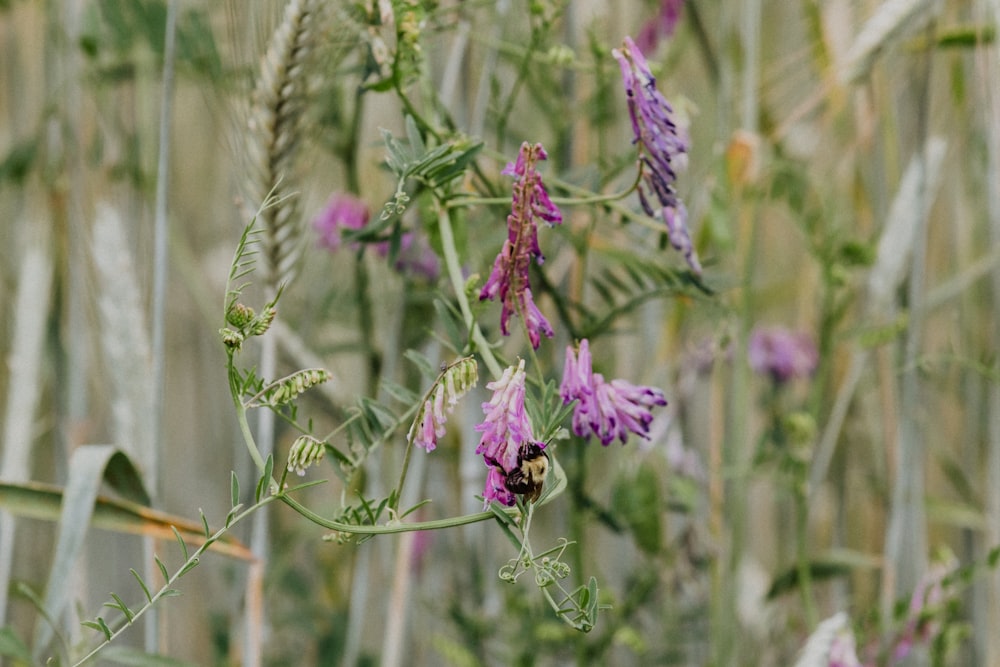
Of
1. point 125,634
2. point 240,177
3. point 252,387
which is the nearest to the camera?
point 252,387

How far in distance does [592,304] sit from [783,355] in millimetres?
214

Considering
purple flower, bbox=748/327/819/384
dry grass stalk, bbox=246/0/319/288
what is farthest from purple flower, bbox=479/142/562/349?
purple flower, bbox=748/327/819/384

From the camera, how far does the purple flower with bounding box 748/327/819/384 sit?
925 mm

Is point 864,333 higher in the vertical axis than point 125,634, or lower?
higher

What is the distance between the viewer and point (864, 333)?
74 cm

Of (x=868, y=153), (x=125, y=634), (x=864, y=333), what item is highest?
(x=868, y=153)

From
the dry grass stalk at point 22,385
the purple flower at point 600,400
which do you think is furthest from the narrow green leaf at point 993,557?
the dry grass stalk at point 22,385

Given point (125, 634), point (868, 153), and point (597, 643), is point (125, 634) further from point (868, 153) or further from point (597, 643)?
point (868, 153)

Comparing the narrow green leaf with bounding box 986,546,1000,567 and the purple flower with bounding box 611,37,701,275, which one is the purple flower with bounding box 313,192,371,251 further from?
the narrow green leaf with bounding box 986,546,1000,567

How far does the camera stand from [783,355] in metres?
0.93

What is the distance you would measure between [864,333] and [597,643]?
31 cm

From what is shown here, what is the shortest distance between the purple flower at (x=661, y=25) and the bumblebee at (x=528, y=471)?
0.47 meters

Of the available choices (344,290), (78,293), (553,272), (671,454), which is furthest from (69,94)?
(671,454)

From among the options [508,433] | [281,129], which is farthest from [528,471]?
[281,129]
